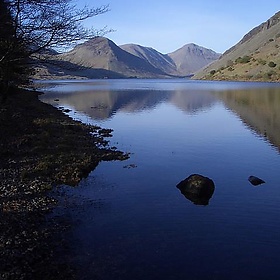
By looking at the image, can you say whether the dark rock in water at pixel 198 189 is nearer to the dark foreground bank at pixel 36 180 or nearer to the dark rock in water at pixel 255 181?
the dark rock in water at pixel 255 181

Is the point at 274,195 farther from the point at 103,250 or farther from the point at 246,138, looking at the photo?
the point at 246,138

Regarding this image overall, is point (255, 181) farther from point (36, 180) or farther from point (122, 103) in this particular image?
point (122, 103)

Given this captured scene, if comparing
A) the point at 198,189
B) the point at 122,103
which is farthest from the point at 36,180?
the point at 122,103

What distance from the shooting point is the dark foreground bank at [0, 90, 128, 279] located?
11727mm

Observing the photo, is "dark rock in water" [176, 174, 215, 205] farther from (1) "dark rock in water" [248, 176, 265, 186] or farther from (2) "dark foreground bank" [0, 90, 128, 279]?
(2) "dark foreground bank" [0, 90, 128, 279]

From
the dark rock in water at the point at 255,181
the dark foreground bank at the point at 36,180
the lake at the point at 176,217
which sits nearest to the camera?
the dark foreground bank at the point at 36,180

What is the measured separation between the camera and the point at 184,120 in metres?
52.9

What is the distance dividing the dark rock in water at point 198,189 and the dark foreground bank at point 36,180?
6645 mm

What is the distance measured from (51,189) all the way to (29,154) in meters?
6.78

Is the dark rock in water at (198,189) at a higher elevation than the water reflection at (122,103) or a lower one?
lower

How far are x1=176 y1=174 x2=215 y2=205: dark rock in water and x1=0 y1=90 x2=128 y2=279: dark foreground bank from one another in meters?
6.64

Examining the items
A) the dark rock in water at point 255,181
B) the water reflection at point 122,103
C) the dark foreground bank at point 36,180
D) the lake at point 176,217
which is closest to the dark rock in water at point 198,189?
the lake at point 176,217

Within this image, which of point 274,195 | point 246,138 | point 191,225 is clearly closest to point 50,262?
point 191,225

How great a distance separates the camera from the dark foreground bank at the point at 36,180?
11727 mm
